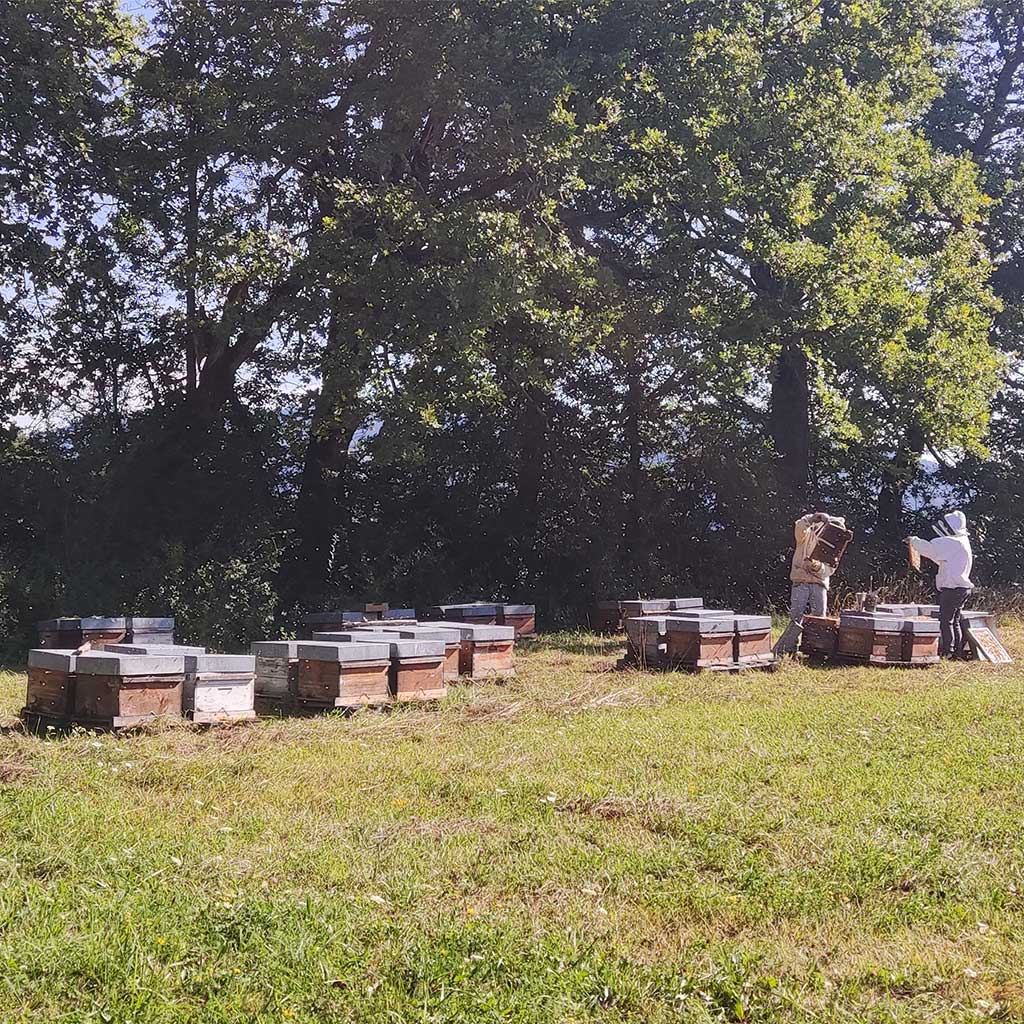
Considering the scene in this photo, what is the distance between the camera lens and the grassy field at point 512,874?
3.10 m

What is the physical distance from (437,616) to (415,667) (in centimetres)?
423

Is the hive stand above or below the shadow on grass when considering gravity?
above

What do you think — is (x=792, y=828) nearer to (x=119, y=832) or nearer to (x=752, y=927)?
(x=752, y=927)

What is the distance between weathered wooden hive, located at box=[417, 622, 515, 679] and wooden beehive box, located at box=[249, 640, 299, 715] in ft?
6.04

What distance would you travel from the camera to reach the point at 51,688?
276 inches

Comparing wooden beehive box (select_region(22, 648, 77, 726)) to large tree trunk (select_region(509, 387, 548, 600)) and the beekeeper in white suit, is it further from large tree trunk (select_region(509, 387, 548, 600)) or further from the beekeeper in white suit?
large tree trunk (select_region(509, 387, 548, 600))

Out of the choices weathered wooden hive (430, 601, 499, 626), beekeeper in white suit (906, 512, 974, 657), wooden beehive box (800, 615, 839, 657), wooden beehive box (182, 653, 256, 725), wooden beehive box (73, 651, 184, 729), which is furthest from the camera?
weathered wooden hive (430, 601, 499, 626)

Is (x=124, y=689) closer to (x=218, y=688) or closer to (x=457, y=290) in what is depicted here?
(x=218, y=688)

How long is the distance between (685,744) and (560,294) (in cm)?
925

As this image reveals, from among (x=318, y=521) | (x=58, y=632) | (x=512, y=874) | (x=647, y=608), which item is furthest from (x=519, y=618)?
(x=512, y=874)

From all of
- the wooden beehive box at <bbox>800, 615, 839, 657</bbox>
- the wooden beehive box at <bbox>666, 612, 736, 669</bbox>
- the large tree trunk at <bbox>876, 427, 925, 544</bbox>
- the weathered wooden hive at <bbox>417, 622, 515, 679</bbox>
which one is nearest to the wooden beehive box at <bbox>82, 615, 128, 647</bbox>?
the weathered wooden hive at <bbox>417, 622, 515, 679</bbox>

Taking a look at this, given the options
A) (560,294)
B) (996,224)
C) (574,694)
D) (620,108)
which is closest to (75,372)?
(560,294)

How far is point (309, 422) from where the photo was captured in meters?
15.5

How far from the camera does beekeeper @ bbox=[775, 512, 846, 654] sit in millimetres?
11609
